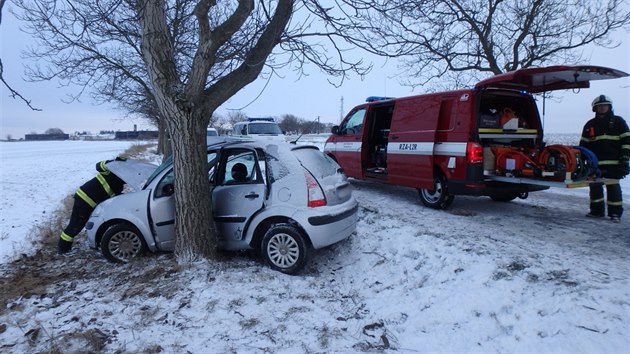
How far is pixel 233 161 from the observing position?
551cm

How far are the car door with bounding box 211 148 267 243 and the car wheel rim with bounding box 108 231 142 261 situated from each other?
114 cm

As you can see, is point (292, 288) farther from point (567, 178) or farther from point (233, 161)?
point (567, 178)

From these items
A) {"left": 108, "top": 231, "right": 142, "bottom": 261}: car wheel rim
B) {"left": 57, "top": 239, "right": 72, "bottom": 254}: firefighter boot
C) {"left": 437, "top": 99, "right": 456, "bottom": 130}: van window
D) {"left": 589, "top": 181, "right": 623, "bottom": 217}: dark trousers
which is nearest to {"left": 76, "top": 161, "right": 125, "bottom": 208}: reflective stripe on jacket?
{"left": 57, "top": 239, "right": 72, "bottom": 254}: firefighter boot

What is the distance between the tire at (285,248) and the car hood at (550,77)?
12.9 feet

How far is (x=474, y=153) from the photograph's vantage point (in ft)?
20.5

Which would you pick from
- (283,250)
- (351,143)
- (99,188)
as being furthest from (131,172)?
(351,143)

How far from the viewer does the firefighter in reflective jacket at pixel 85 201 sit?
5.83 m

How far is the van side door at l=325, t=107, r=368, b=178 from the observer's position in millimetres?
8922

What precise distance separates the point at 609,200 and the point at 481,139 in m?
2.23

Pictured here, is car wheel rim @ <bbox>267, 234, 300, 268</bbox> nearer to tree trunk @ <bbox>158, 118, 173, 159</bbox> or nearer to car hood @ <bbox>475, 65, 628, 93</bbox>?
car hood @ <bbox>475, 65, 628, 93</bbox>

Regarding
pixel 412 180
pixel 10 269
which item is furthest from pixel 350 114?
pixel 10 269

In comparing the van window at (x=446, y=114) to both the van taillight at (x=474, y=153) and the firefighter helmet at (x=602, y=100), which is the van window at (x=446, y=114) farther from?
the firefighter helmet at (x=602, y=100)

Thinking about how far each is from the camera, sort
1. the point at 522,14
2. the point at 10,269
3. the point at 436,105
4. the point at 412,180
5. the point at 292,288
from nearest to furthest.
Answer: the point at 292,288, the point at 10,269, the point at 436,105, the point at 412,180, the point at 522,14

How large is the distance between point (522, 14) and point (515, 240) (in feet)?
34.1
